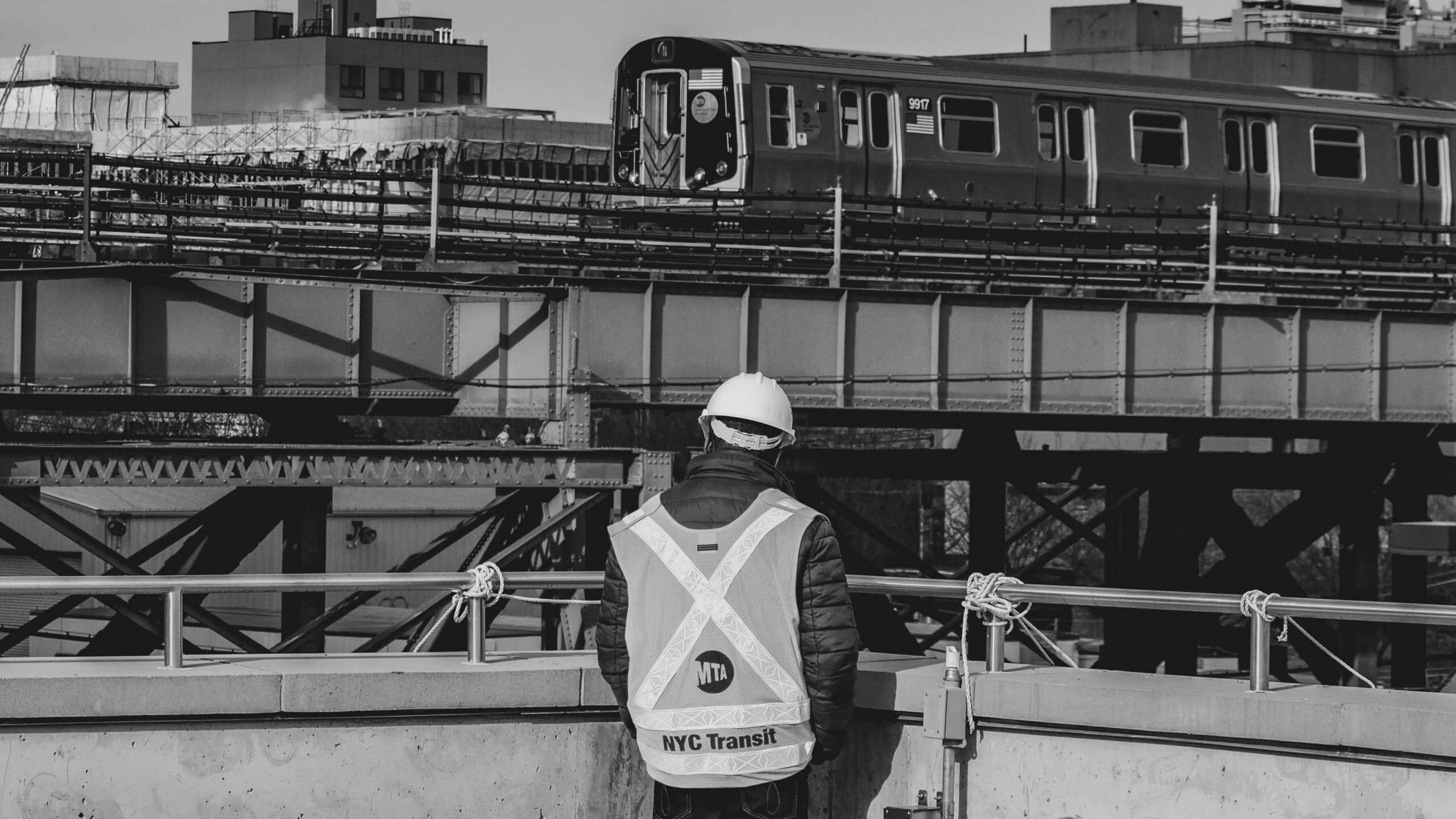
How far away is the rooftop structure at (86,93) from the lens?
95.6 meters

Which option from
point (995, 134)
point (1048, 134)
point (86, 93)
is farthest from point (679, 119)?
point (86, 93)

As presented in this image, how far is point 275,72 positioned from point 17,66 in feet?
52.1

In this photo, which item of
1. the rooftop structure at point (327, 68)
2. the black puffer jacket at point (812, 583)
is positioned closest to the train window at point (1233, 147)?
the black puffer jacket at point (812, 583)

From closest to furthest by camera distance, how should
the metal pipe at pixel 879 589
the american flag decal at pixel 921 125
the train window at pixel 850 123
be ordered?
the metal pipe at pixel 879 589
the train window at pixel 850 123
the american flag decal at pixel 921 125

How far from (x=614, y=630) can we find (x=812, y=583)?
2.48ft

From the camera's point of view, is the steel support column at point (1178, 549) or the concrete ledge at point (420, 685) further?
the steel support column at point (1178, 549)

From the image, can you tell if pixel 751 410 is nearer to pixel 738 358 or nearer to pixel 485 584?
pixel 485 584

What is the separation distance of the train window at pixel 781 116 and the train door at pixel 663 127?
137 cm

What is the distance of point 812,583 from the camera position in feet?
19.0

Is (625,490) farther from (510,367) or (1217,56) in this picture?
(1217,56)

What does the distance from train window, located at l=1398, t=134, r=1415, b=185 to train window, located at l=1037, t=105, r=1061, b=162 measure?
21.7 feet

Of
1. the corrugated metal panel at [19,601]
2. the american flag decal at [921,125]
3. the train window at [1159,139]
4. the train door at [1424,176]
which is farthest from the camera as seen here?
the corrugated metal panel at [19,601]

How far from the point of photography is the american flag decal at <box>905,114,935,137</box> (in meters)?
24.5

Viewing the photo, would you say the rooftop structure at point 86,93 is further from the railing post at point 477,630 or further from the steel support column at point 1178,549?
the railing post at point 477,630
